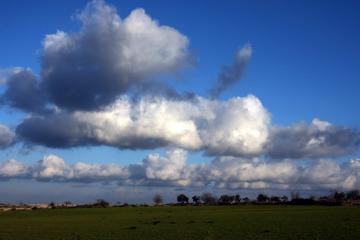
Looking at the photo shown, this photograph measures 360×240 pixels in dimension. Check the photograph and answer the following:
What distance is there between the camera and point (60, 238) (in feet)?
221

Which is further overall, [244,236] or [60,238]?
[60,238]

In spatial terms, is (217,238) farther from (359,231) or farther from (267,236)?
(359,231)

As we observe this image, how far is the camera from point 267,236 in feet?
202

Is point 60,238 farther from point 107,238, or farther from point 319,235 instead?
point 319,235

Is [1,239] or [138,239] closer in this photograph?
[138,239]

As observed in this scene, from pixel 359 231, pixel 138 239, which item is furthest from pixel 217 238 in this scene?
pixel 359 231

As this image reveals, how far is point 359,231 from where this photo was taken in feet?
208

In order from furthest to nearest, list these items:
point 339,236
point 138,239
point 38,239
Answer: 1. point 38,239
2. point 138,239
3. point 339,236

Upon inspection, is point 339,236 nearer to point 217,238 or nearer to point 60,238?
point 217,238

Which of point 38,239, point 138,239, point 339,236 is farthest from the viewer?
point 38,239

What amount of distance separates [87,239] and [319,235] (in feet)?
92.0

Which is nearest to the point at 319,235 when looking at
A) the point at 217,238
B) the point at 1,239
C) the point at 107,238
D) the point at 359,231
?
the point at 359,231

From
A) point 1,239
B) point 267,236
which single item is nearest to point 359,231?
point 267,236

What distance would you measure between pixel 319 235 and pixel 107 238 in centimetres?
2603
